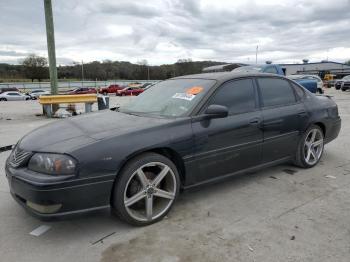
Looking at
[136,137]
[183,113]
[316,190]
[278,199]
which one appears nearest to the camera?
[136,137]

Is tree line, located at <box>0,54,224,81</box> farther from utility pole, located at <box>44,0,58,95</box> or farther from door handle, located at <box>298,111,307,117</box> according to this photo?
door handle, located at <box>298,111,307,117</box>

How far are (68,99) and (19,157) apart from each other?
29.8 ft

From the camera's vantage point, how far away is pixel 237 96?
12.9 ft

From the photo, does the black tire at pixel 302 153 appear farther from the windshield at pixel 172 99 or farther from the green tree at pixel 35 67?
the green tree at pixel 35 67

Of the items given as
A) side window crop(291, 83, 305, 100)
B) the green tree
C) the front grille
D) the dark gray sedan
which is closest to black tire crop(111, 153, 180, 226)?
the dark gray sedan

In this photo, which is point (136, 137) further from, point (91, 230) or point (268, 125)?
point (268, 125)

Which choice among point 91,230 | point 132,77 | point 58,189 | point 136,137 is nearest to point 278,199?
point 136,137

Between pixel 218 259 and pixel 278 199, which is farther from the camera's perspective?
pixel 278 199

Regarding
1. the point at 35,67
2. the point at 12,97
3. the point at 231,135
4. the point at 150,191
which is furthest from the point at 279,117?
the point at 35,67

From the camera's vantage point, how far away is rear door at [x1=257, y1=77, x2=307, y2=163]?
415 cm

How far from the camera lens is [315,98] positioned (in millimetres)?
5043

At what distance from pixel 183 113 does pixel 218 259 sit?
156cm

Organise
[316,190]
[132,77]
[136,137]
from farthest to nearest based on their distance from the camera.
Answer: [132,77], [316,190], [136,137]

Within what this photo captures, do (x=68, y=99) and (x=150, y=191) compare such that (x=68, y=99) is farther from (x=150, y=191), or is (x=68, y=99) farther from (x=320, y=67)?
(x=320, y=67)
